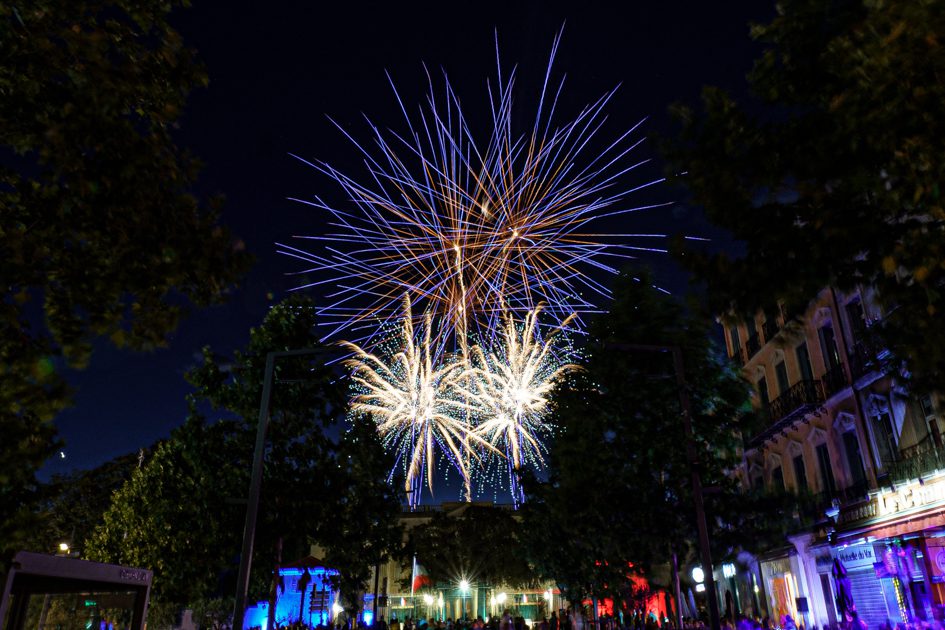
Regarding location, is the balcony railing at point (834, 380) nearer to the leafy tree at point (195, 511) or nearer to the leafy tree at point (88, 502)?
the leafy tree at point (195, 511)

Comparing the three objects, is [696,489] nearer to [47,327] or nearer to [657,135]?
[657,135]

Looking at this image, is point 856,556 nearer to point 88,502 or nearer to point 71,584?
point 71,584

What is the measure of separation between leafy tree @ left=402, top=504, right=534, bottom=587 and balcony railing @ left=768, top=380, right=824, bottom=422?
44.5 m

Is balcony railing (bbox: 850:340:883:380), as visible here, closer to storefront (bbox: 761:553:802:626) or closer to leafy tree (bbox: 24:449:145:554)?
storefront (bbox: 761:553:802:626)

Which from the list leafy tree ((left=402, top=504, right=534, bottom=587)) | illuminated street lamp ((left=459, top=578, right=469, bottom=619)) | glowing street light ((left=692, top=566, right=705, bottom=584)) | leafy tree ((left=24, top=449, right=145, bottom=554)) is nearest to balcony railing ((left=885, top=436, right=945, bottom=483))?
glowing street light ((left=692, top=566, right=705, bottom=584))

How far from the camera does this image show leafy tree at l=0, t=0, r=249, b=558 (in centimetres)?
618

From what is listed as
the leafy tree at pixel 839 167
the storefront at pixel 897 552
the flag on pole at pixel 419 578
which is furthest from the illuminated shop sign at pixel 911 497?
the flag on pole at pixel 419 578

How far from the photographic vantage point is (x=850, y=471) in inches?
914

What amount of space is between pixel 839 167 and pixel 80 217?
8442 millimetres

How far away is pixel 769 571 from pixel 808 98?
86.7 feet

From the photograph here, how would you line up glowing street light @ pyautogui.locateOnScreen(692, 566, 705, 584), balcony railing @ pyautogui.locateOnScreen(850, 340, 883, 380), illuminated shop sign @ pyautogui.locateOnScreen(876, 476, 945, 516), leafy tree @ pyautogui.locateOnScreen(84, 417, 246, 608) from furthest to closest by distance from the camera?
leafy tree @ pyautogui.locateOnScreen(84, 417, 246, 608)
glowing street light @ pyautogui.locateOnScreen(692, 566, 705, 584)
balcony railing @ pyautogui.locateOnScreen(850, 340, 883, 380)
illuminated shop sign @ pyautogui.locateOnScreen(876, 476, 945, 516)

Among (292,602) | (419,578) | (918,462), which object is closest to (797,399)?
(918,462)

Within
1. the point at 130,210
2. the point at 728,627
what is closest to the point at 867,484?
the point at 728,627

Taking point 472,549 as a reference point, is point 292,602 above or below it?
below
